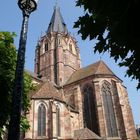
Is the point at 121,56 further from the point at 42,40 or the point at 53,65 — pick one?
the point at 42,40

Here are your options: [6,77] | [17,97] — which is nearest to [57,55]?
[6,77]

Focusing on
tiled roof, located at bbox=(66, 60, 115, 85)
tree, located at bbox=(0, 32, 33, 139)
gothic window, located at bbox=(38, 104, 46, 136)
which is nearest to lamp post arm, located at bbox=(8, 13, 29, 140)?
tree, located at bbox=(0, 32, 33, 139)

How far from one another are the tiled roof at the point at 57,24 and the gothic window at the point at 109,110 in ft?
60.2

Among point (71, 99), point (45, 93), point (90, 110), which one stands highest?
point (71, 99)

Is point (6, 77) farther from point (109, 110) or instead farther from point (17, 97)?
point (109, 110)

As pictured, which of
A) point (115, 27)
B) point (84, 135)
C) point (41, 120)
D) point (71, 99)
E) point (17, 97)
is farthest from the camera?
point (71, 99)

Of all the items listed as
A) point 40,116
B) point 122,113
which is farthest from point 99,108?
point 40,116

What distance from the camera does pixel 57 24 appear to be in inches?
1869

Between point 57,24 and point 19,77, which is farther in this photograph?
point 57,24

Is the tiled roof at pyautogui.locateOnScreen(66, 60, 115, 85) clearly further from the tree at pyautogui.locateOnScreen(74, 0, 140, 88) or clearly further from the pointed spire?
the tree at pyautogui.locateOnScreen(74, 0, 140, 88)

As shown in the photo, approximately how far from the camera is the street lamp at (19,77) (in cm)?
411

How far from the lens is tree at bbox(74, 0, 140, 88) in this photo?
229 cm

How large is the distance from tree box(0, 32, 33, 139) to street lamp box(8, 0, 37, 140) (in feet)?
16.4

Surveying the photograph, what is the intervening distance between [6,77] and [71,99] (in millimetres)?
22726
